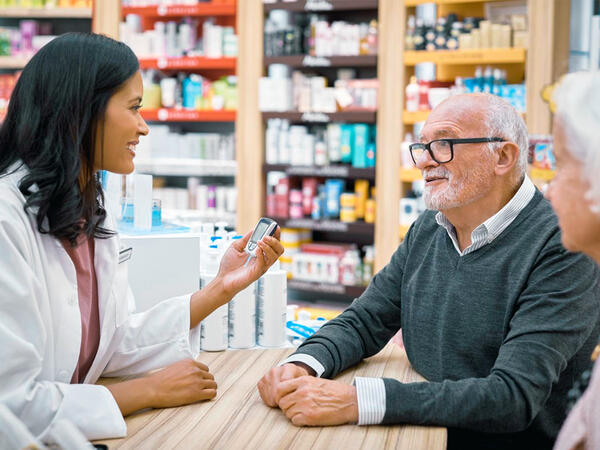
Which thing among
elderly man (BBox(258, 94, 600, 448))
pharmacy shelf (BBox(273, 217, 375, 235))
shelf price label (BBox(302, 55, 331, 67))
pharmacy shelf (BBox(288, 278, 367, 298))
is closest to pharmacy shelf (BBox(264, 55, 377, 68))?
shelf price label (BBox(302, 55, 331, 67))

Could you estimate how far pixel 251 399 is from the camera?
6.01 ft

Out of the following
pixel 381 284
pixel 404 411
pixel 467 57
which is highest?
pixel 467 57

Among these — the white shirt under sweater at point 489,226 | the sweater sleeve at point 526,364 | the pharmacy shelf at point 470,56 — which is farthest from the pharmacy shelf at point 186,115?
the sweater sleeve at point 526,364

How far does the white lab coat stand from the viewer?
1435 mm

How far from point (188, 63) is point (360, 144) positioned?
1.54 meters

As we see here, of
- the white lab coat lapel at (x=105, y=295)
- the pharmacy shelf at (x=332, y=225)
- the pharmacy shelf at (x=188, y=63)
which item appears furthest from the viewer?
the pharmacy shelf at (x=188, y=63)

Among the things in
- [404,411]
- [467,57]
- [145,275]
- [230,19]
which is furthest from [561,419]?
[230,19]

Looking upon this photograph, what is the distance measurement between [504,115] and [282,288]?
2.98ft

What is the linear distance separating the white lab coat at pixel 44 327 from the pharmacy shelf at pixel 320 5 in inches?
146

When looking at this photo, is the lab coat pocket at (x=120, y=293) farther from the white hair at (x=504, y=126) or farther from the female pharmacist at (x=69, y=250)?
the white hair at (x=504, y=126)

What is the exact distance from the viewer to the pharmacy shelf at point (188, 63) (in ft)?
18.2

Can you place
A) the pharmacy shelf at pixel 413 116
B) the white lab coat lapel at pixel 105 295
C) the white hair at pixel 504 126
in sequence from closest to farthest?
1. the white lab coat lapel at pixel 105 295
2. the white hair at pixel 504 126
3. the pharmacy shelf at pixel 413 116

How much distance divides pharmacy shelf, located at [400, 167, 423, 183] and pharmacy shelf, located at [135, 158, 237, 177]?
1.39 meters

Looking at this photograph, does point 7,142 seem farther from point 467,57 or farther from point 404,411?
point 467,57
